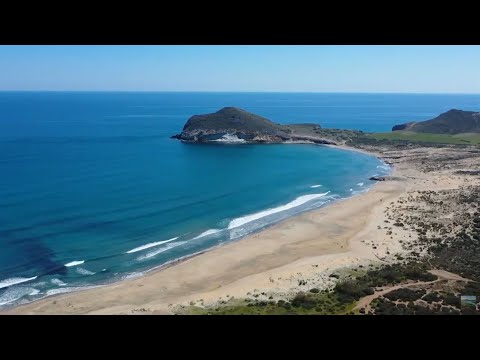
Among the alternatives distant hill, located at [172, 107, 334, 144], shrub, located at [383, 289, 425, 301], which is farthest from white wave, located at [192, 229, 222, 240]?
distant hill, located at [172, 107, 334, 144]

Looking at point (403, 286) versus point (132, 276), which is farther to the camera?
point (132, 276)

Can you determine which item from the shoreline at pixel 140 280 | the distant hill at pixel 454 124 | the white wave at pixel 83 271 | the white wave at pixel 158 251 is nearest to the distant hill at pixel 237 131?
the distant hill at pixel 454 124

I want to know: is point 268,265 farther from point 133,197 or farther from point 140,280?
point 133,197

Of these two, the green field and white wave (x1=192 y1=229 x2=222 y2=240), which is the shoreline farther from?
the green field

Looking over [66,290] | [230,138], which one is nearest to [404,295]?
[66,290]

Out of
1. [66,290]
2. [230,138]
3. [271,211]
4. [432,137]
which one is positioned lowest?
[66,290]
